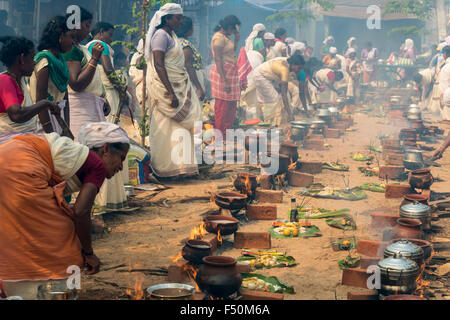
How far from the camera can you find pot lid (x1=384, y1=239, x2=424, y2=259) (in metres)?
4.30

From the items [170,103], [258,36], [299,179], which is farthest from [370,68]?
[170,103]

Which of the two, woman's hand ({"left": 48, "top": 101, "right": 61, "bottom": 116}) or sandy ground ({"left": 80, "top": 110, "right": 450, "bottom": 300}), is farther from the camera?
woman's hand ({"left": 48, "top": 101, "right": 61, "bottom": 116})

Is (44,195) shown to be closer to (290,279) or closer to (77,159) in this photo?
(77,159)

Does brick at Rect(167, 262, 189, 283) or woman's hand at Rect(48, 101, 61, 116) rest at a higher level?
woman's hand at Rect(48, 101, 61, 116)

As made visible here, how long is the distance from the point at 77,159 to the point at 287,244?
2.65 m

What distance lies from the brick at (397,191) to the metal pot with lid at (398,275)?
304 centimetres

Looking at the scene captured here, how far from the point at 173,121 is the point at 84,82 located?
2.14 metres

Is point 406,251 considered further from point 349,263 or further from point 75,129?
point 75,129

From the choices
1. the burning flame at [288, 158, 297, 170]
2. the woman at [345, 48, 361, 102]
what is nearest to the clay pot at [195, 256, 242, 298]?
the burning flame at [288, 158, 297, 170]

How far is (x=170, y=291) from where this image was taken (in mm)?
3744

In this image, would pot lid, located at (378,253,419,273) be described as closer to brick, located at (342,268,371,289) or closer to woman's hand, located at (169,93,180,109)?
brick, located at (342,268,371,289)

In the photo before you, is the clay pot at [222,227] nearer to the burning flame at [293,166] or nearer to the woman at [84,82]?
the woman at [84,82]
